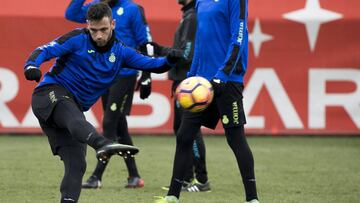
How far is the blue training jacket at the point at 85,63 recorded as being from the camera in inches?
273

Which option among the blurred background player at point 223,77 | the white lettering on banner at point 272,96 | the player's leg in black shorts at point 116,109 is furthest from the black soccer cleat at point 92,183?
the white lettering on banner at point 272,96

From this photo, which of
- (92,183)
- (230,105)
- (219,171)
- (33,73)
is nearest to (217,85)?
(230,105)

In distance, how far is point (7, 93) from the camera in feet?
45.8

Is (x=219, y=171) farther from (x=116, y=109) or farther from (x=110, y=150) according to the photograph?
(x=110, y=150)

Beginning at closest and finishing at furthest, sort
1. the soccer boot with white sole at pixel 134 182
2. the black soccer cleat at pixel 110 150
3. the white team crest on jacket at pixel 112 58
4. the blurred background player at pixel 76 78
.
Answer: the black soccer cleat at pixel 110 150 → the blurred background player at pixel 76 78 → the white team crest on jacket at pixel 112 58 → the soccer boot with white sole at pixel 134 182

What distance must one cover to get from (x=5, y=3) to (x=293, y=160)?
5583mm

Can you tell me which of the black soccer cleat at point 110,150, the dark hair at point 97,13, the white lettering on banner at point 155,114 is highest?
the dark hair at point 97,13

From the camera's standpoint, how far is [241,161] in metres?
7.49

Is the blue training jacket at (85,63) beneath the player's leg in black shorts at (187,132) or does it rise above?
above

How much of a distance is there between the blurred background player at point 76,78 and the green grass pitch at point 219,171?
5.42ft

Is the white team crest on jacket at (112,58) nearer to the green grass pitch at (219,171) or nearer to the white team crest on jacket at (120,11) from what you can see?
the green grass pitch at (219,171)

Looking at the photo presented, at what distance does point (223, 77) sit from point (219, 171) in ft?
11.9

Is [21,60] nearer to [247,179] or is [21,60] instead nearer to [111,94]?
[111,94]

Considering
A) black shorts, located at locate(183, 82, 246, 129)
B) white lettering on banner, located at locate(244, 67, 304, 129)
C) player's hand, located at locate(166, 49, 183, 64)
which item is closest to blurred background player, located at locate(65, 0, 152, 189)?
black shorts, located at locate(183, 82, 246, 129)
